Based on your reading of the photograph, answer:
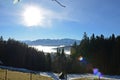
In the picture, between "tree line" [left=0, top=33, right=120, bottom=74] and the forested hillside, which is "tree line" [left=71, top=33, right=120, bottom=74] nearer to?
"tree line" [left=0, top=33, right=120, bottom=74]

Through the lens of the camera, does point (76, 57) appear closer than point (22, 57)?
No

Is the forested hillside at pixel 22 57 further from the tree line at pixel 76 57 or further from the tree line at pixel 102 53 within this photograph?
the tree line at pixel 102 53

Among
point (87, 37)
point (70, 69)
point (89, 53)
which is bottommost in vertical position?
point (70, 69)

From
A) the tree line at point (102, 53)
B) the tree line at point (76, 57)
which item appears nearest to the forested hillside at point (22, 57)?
the tree line at point (76, 57)

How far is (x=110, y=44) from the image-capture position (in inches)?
3937

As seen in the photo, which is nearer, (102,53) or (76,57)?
(102,53)

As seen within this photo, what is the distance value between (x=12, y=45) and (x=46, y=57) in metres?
14.7

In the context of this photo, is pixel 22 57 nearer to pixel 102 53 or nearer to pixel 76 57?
pixel 76 57

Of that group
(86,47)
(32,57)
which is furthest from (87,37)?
(32,57)

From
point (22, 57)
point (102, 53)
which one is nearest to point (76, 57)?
point (102, 53)

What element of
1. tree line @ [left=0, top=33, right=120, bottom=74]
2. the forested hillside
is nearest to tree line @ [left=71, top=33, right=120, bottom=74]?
tree line @ [left=0, top=33, right=120, bottom=74]

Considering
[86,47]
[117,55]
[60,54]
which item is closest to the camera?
[117,55]

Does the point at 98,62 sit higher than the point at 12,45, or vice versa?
the point at 12,45

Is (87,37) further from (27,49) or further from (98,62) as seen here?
(27,49)
